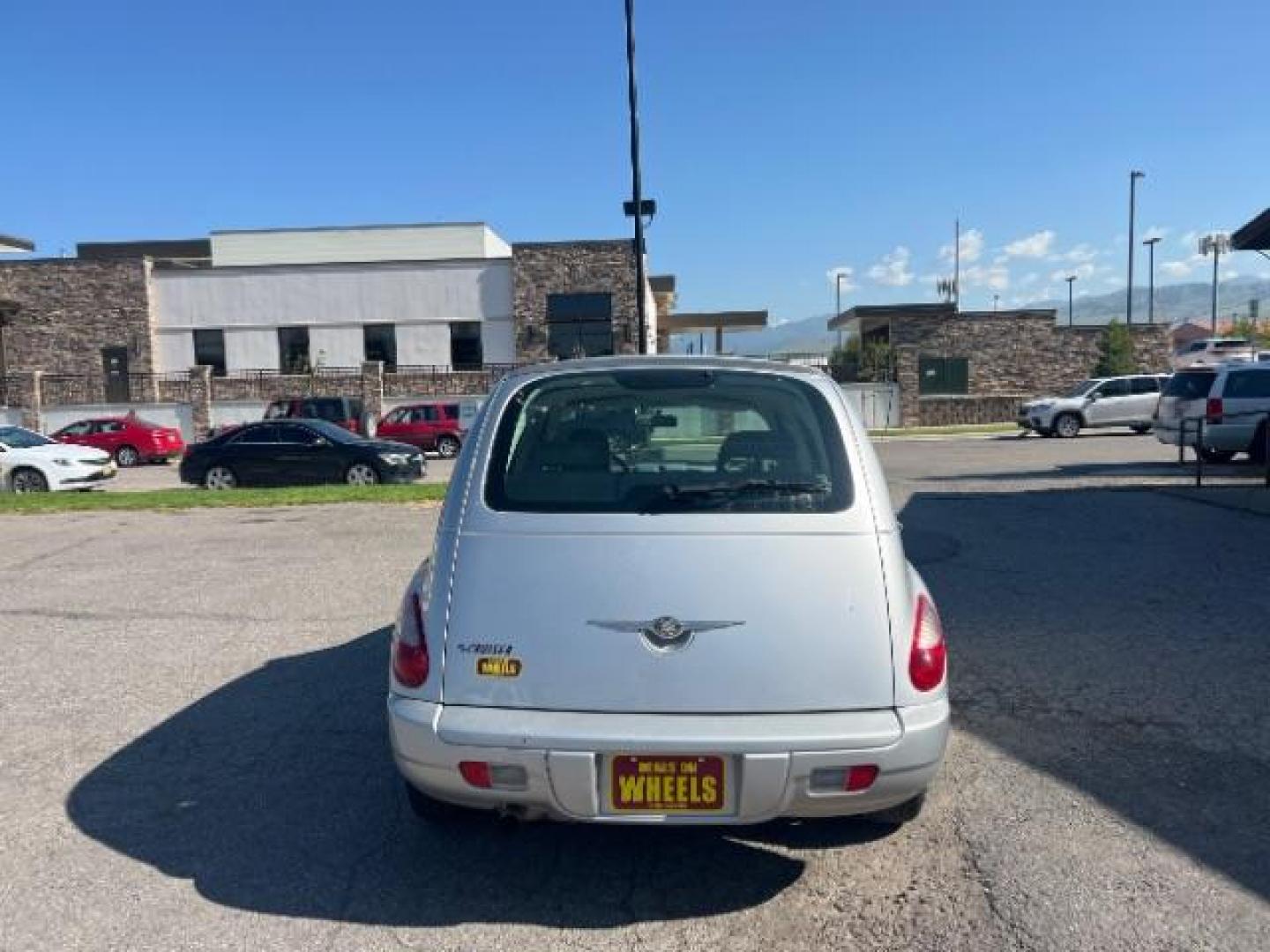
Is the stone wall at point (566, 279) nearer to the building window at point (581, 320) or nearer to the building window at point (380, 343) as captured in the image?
the building window at point (581, 320)

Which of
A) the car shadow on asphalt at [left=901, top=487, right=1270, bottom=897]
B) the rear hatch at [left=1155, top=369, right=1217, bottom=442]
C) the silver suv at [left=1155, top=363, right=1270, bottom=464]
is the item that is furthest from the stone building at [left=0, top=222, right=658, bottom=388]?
the car shadow on asphalt at [left=901, top=487, right=1270, bottom=897]

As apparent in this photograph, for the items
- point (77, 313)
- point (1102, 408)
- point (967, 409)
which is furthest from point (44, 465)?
point (967, 409)

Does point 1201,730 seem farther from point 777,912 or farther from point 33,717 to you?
point 33,717

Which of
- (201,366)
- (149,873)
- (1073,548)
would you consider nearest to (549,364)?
(149,873)

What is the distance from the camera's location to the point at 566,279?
125 feet

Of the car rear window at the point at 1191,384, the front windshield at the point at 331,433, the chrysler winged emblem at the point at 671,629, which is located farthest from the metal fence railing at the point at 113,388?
the chrysler winged emblem at the point at 671,629

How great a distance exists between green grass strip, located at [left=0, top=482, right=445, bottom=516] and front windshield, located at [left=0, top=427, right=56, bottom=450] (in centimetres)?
327

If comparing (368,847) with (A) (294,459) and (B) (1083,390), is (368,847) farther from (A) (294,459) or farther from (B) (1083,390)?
(B) (1083,390)

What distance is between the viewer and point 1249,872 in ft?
11.1

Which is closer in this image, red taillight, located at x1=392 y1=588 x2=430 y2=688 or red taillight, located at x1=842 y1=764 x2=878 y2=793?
red taillight, located at x1=842 y1=764 x2=878 y2=793

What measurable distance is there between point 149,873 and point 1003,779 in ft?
10.9

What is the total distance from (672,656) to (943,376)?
124 feet

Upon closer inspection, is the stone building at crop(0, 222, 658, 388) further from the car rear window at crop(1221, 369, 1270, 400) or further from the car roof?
the car roof

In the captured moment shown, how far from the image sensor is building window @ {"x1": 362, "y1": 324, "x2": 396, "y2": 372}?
38969 millimetres
